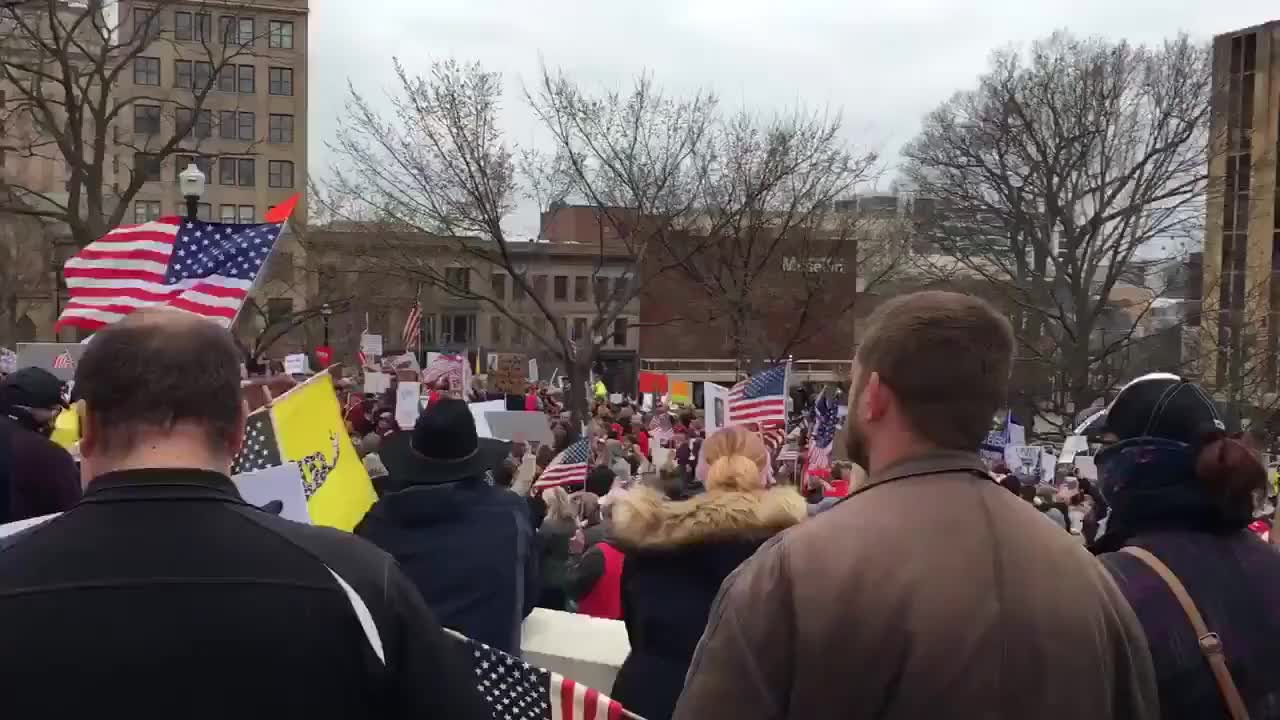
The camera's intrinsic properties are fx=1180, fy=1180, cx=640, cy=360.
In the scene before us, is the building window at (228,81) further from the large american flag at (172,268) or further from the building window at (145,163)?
the large american flag at (172,268)

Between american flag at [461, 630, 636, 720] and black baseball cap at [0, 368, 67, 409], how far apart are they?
334 cm

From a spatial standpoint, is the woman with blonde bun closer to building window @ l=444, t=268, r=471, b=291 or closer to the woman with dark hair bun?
the woman with dark hair bun

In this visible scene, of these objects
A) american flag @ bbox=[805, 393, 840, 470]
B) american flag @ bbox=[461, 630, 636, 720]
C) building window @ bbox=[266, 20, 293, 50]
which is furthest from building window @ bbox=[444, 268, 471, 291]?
building window @ bbox=[266, 20, 293, 50]

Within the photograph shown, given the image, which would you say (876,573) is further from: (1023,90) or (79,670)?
(1023,90)

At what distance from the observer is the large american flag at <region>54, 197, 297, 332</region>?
7.50 metres

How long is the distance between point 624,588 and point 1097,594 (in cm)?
205

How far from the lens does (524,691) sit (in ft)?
11.1

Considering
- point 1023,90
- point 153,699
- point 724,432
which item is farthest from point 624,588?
point 1023,90

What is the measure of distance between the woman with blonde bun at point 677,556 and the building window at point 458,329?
71.0 metres

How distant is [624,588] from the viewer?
12.7 feet

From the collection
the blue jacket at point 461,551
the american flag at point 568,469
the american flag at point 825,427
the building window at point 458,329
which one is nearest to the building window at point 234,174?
the building window at point 458,329

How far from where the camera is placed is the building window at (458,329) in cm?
7444

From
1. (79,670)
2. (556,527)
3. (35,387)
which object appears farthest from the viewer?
(556,527)

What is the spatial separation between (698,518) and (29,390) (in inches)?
143
